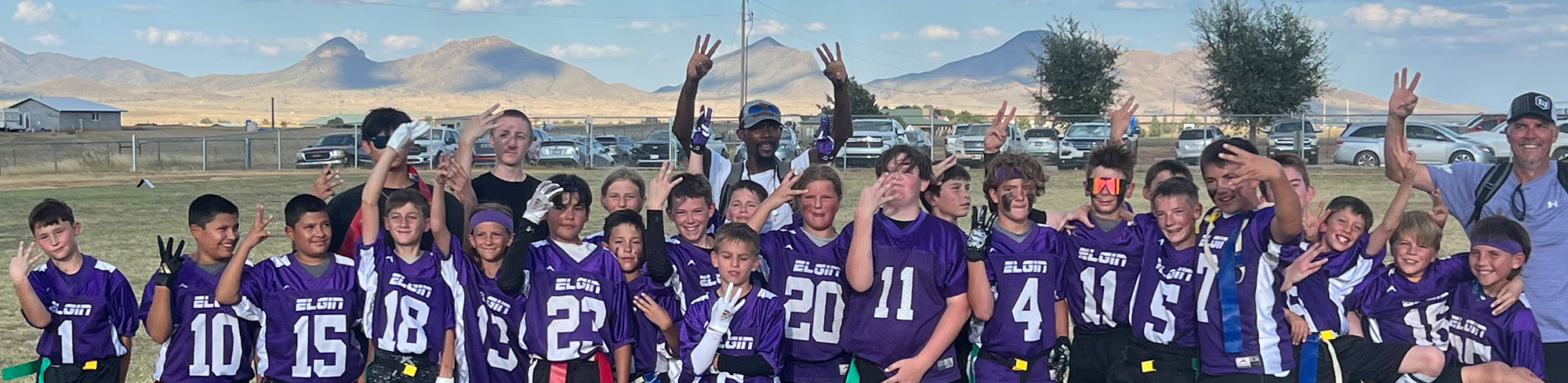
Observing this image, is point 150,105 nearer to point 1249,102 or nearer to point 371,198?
point 1249,102

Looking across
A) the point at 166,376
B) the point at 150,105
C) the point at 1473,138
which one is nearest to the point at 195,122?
the point at 150,105

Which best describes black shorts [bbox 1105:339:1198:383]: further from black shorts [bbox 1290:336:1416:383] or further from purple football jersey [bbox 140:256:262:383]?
purple football jersey [bbox 140:256:262:383]

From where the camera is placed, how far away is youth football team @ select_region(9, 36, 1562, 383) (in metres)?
4.73

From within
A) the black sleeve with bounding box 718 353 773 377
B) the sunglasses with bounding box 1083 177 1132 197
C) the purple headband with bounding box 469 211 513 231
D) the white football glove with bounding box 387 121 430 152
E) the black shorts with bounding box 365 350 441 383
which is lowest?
the black shorts with bounding box 365 350 441 383

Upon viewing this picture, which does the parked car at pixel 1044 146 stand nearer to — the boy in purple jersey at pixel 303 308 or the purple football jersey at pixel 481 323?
the purple football jersey at pixel 481 323

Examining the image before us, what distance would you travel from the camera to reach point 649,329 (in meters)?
5.09

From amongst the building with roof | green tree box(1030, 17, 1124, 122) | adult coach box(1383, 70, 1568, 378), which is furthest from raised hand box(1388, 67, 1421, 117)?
the building with roof

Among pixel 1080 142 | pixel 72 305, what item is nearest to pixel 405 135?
pixel 72 305

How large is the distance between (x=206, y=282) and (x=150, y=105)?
159358 millimetres

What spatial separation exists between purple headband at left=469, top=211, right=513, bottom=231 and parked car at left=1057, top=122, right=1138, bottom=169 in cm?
2457

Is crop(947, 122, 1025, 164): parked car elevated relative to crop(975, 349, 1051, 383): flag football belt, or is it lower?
elevated

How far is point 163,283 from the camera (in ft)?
15.6

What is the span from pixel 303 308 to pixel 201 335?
0.46 meters

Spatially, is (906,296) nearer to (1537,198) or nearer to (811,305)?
(811,305)
